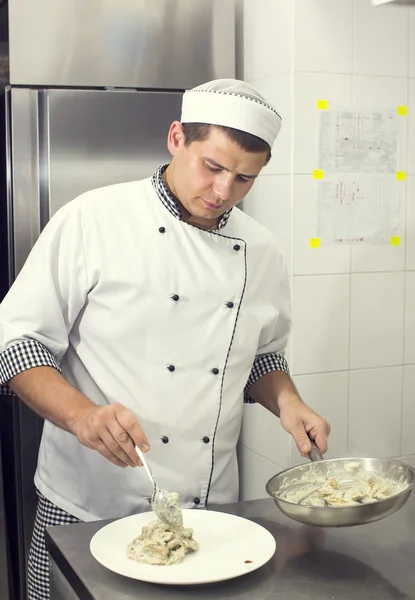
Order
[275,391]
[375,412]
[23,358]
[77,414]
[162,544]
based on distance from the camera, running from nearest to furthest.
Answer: [162,544], [77,414], [23,358], [275,391], [375,412]

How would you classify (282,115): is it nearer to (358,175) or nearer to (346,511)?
(358,175)

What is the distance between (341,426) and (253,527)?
124cm

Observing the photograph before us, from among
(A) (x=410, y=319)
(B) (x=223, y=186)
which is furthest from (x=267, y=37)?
(B) (x=223, y=186)

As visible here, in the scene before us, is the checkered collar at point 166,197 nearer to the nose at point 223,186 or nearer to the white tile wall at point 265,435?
the nose at point 223,186

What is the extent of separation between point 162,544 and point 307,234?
4.56ft

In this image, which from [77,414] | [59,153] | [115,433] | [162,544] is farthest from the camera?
[59,153]

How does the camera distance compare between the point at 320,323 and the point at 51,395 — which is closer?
the point at 51,395

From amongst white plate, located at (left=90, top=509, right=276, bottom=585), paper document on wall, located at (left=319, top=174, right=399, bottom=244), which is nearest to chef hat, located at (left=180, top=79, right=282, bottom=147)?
white plate, located at (left=90, top=509, right=276, bottom=585)

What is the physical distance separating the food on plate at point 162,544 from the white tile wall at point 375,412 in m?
1.37

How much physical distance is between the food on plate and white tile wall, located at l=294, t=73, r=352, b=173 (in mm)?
1377

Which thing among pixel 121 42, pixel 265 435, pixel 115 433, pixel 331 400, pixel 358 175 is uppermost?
pixel 121 42

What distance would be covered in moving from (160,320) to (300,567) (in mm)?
593

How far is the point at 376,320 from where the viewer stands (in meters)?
2.59

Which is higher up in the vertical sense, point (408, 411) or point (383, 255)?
point (383, 255)
